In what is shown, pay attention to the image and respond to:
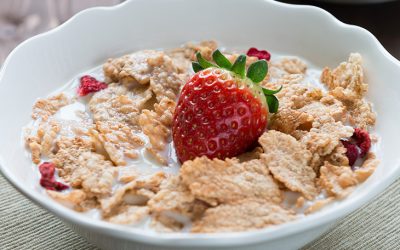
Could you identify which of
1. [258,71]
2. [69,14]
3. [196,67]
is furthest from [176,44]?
[69,14]

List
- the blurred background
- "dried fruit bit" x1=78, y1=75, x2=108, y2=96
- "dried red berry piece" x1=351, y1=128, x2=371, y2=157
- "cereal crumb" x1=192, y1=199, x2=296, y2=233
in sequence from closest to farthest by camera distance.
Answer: "cereal crumb" x1=192, y1=199, x2=296, y2=233 → "dried red berry piece" x1=351, y1=128, x2=371, y2=157 → "dried fruit bit" x1=78, y1=75, x2=108, y2=96 → the blurred background

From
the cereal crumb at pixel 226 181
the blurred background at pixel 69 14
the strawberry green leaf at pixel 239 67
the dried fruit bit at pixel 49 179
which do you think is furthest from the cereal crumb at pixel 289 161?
the blurred background at pixel 69 14

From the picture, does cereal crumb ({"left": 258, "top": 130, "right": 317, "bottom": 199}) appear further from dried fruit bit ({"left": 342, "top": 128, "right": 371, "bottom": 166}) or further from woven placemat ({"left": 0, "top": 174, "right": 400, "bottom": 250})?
woven placemat ({"left": 0, "top": 174, "right": 400, "bottom": 250})

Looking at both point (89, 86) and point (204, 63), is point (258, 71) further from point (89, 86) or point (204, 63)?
point (89, 86)

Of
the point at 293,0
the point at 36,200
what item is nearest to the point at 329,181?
the point at 36,200

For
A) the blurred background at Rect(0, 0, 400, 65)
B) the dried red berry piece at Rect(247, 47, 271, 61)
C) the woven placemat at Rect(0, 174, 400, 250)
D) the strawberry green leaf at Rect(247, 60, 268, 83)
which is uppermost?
the strawberry green leaf at Rect(247, 60, 268, 83)

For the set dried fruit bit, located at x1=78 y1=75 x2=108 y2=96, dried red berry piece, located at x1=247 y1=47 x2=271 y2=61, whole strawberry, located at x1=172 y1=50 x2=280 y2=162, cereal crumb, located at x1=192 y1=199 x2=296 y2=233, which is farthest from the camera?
dried red berry piece, located at x1=247 y1=47 x2=271 y2=61

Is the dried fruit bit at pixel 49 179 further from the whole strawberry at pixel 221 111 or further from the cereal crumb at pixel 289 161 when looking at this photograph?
the cereal crumb at pixel 289 161

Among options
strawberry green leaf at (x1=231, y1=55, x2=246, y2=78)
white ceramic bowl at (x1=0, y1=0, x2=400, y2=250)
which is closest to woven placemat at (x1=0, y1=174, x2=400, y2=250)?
white ceramic bowl at (x1=0, y1=0, x2=400, y2=250)
